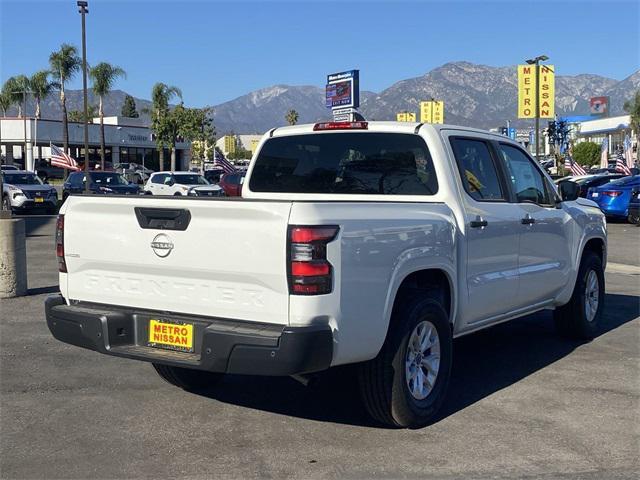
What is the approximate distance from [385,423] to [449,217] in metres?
1.45

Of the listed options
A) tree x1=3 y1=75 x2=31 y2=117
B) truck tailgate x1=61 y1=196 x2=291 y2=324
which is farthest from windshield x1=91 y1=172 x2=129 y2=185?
tree x1=3 y1=75 x2=31 y2=117

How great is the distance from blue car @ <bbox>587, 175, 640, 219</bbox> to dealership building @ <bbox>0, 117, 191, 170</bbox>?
4856 centimetres

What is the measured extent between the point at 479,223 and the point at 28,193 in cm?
2333

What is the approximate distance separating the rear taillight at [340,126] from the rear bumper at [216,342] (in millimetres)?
2268

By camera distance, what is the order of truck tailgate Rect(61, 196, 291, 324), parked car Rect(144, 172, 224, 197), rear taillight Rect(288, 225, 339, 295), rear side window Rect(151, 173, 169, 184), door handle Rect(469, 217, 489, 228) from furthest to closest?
rear side window Rect(151, 173, 169, 184) → parked car Rect(144, 172, 224, 197) → door handle Rect(469, 217, 489, 228) → truck tailgate Rect(61, 196, 291, 324) → rear taillight Rect(288, 225, 339, 295)

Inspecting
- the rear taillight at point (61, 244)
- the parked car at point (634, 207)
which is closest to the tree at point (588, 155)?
the parked car at point (634, 207)

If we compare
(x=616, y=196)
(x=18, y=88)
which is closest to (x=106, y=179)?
(x=616, y=196)

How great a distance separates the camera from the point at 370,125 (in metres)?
6.00

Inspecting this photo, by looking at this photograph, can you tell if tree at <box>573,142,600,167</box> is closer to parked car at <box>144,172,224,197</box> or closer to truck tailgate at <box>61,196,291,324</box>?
parked car at <box>144,172,224,197</box>

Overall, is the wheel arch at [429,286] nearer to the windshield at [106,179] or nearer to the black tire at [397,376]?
the black tire at [397,376]

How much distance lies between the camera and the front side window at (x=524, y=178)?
645 centimetres

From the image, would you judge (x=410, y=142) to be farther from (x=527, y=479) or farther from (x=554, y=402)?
(x=527, y=479)

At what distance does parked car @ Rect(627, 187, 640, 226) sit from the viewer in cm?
2183

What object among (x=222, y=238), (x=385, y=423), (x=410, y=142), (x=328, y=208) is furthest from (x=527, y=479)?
(x=410, y=142)
